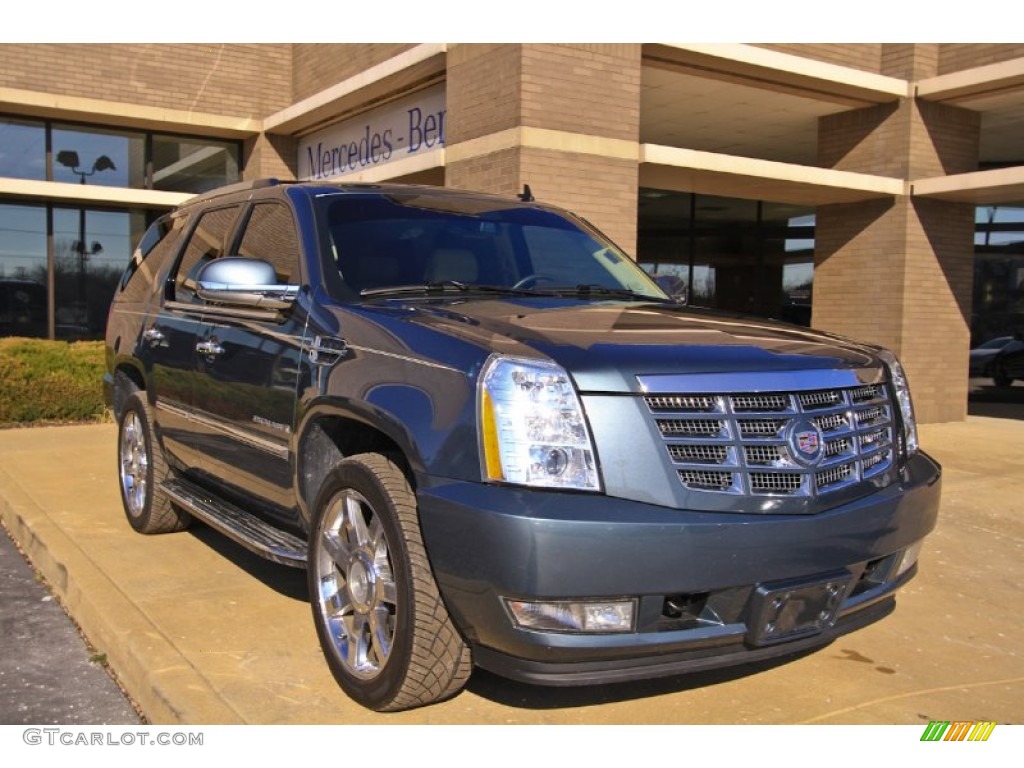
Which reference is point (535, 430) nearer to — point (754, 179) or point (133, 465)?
point (133, 465)

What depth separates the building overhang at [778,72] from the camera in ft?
33.9

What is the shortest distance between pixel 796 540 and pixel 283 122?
1304 cm

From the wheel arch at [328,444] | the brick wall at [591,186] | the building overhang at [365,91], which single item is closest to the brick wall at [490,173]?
the brick wall at [591,186]

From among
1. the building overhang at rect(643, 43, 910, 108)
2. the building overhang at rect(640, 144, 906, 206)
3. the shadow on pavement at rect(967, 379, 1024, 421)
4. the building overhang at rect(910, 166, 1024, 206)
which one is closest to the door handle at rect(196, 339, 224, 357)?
the building overhang at rect(640, 144, 906, 206)

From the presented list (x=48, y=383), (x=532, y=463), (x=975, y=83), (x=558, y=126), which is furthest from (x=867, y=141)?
(x=532, y=463)

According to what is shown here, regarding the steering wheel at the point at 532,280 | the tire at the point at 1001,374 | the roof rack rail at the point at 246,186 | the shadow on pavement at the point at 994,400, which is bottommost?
the shadow on pavement at the point at 994,400

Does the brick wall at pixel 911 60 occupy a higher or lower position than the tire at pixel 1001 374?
higher

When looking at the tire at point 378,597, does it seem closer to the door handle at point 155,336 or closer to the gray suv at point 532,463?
the gray suv at point 532,463

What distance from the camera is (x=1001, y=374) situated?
18.7 metres

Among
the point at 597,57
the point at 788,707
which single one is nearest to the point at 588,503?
the point at 788,707

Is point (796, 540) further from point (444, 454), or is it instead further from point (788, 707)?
point (444, 454)

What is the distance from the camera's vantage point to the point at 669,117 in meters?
13.6

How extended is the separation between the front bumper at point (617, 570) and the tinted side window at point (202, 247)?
265 centimetres

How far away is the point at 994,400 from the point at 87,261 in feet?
50.2
